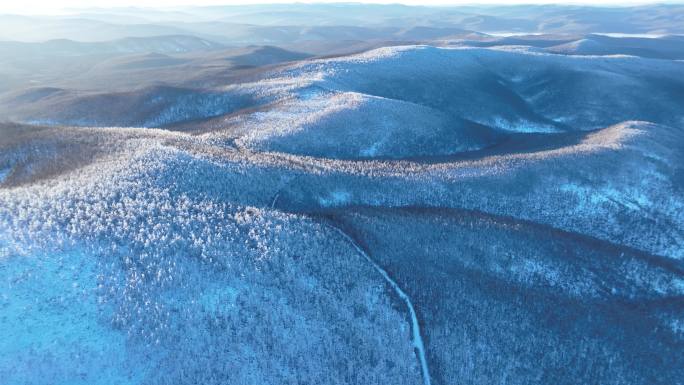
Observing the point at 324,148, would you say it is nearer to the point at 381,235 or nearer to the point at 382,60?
the point at 381,235

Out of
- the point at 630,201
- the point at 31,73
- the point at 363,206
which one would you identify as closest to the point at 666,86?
the point at 630,201

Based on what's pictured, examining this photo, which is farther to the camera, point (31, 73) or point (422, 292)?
point (31, 73)

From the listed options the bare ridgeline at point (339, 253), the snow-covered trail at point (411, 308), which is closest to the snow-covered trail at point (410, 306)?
the snow-covered trail at point (411, 308)

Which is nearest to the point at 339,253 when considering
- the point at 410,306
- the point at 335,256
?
the point at 335,256

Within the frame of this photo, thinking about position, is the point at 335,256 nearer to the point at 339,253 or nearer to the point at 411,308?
the point at 339,253

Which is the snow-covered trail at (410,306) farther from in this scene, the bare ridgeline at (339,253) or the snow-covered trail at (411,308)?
the bare ridgeline at (339,253)

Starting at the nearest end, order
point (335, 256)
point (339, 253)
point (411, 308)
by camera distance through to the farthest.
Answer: point (411, 308), point (335, 256), point (339, 253)
